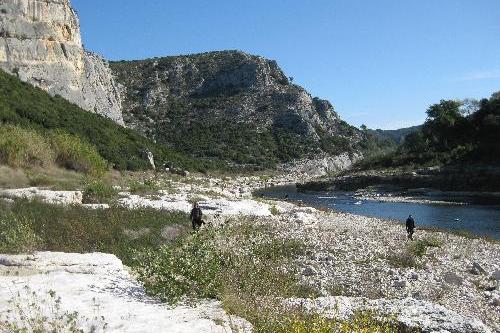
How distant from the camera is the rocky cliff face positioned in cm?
6203

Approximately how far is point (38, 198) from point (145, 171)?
3031 centimetres

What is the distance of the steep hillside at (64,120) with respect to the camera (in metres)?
46.5

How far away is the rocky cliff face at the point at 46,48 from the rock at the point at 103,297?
188ft

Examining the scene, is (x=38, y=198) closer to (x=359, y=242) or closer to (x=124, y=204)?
(x=124, y=204)

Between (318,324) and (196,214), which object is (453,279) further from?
(318,324)

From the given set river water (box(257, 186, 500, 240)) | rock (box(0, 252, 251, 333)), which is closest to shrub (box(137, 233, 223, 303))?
rock (box(0, 252, 251, 333))

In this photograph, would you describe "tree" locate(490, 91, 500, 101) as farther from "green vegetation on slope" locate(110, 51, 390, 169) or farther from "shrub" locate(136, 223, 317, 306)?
"shrub" locate(136, 223, 317, 306)

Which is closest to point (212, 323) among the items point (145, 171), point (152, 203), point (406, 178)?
point (152, 203)

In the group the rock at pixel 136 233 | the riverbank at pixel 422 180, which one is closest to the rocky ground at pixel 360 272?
the rock at pixel 136 233

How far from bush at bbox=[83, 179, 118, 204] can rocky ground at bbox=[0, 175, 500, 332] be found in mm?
553

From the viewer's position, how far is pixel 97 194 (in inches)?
969

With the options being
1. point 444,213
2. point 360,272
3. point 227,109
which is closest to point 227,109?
point 227,109

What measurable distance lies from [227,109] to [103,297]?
4105 inches

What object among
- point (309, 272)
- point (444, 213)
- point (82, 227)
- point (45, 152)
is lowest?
point (444, 213)
